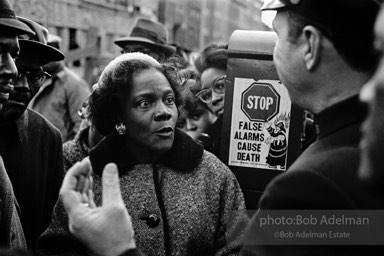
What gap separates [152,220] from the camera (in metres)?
3.10

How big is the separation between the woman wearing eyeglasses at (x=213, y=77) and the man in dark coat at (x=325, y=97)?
2393 mm

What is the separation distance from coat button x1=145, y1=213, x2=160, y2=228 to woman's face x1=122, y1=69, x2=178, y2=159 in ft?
1.18

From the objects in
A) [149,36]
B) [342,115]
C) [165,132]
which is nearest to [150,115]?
[165,132]

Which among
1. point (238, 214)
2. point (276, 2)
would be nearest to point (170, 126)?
point (238, 214)

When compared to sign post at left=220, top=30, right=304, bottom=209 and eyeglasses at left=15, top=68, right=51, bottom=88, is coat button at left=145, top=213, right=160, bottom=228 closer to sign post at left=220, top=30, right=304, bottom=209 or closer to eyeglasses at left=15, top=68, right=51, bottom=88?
sign post at left=220, top=30, right=304, bottom=209

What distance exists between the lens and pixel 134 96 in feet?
11.2

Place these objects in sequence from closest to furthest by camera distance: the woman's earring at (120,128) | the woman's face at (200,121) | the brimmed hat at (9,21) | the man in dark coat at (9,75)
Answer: the man in dark coat at (9,75) < the brimmed hat at (9,21) < the woman's earring at (120,128) < the woman's face at (200,121)

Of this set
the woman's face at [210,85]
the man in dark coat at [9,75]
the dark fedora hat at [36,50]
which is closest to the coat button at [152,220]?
the man in dark coat at [9,75]

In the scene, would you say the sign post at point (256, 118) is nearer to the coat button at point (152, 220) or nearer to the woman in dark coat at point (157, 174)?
the woman in dark coat at point (157, 174)

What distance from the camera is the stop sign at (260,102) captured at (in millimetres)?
3467

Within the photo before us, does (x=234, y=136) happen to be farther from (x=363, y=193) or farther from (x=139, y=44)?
(x=139, y=44)

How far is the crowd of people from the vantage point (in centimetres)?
171

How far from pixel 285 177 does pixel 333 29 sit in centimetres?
42

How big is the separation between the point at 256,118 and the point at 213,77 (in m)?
1.37
